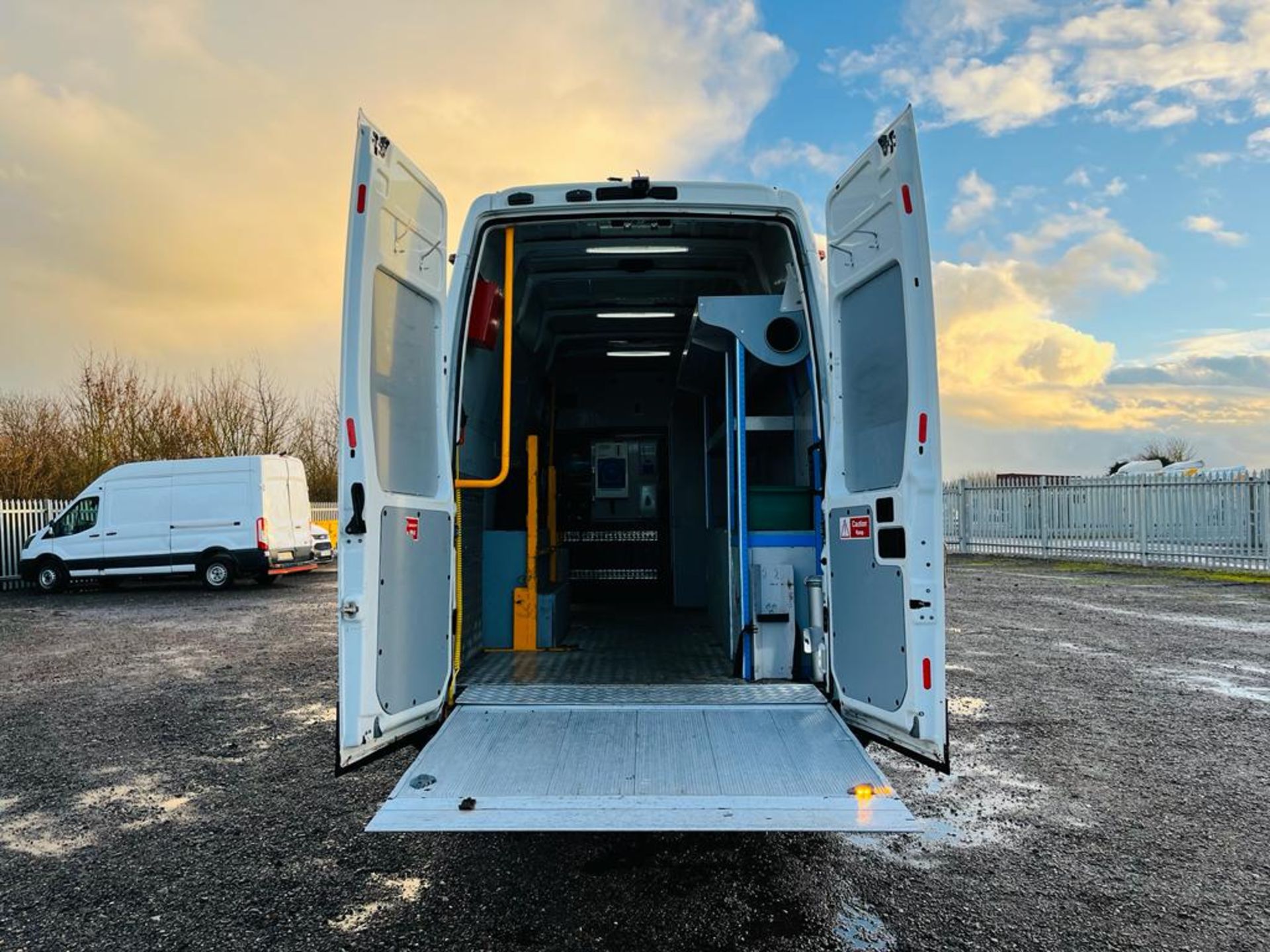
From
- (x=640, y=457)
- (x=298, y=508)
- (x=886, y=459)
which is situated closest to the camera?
(x=886, y=459)

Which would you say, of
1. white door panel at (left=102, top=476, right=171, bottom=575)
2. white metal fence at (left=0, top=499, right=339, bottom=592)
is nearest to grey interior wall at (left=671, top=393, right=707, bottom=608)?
white metal fence at (left=0, top=499, right=339, bottom=592)

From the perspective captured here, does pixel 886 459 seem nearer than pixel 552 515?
Yes

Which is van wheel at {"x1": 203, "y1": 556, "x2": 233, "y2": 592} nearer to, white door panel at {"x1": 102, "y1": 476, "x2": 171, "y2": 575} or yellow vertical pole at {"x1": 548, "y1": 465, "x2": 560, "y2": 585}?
white door panel at {"x1": 102, "y1": 476, "x2": 171, "y2": 575}

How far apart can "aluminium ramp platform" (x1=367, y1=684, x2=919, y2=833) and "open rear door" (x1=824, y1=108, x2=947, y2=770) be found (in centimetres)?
27

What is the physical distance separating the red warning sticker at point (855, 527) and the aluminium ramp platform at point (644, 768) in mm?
737

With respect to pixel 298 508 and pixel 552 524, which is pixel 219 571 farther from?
pixel 552 524

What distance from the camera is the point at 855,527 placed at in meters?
3.33

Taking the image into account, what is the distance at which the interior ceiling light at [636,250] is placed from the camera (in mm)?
4645

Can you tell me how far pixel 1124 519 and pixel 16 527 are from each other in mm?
22611

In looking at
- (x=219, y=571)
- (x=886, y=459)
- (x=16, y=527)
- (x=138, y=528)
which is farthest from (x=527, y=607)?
(x=16, y=527)

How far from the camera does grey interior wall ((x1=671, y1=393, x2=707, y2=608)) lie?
7.62 m

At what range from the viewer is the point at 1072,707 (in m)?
5.58

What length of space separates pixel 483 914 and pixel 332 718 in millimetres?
3062

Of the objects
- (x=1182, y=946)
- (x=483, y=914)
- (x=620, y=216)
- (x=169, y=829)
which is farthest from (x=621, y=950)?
(x=620, y=216)
